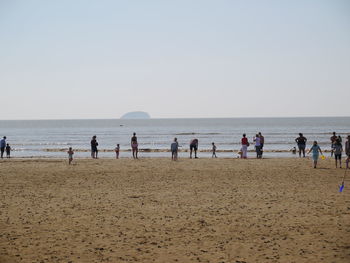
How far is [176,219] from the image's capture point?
29.8 feet

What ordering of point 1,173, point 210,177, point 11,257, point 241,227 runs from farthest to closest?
point 1,173 → point 210,177 → point 241,227 → point 11,257

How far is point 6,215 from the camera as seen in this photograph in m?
9.59

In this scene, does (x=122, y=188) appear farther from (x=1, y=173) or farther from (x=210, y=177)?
(x=1, y=173)

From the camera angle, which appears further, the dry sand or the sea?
the sea

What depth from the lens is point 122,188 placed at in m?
13.6

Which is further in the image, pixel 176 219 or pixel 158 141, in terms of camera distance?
pixel 158 141

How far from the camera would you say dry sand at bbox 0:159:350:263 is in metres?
6.89

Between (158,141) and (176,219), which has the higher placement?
(158,141)

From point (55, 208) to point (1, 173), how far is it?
9205 mm

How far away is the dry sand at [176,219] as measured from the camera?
22.6ft

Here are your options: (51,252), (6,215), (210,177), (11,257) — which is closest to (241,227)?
(51,252)

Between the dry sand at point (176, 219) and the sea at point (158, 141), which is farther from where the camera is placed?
the sea at point (158, 141)

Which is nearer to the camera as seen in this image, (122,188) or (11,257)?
(11,257)

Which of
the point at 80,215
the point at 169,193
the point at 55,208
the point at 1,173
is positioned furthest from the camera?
the point at 1,173
